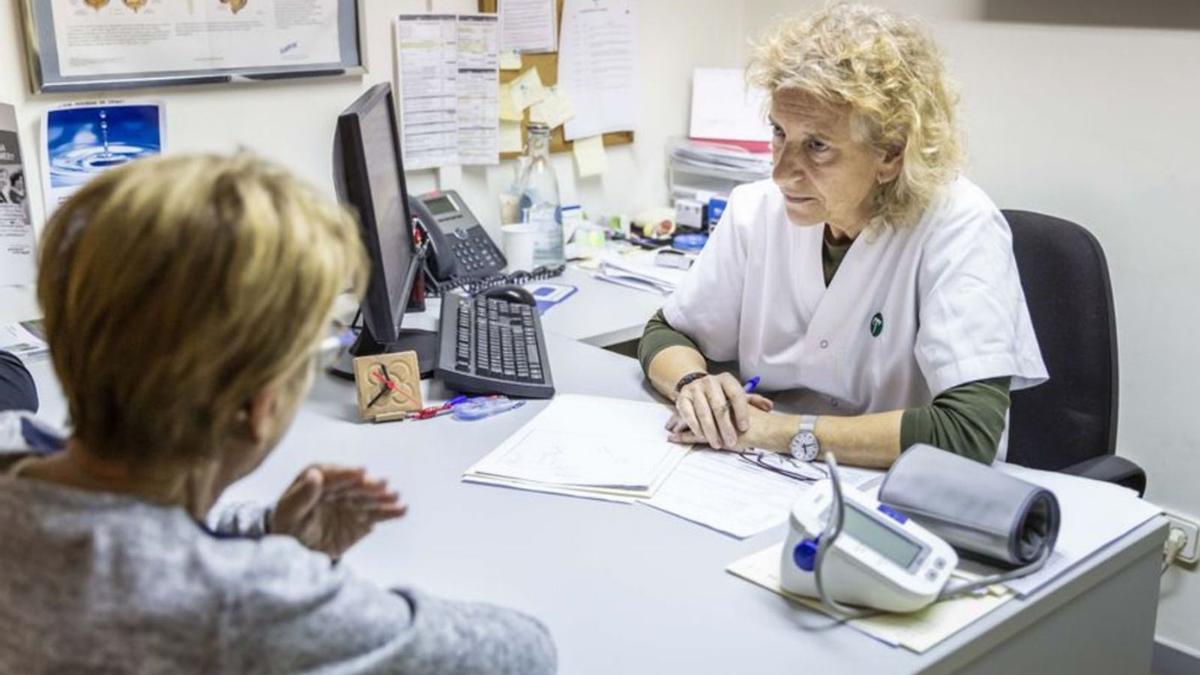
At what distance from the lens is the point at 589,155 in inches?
112

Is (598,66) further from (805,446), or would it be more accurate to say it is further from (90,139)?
(805,446)

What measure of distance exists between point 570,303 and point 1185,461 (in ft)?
4.20

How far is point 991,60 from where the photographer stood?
2572 millimetres

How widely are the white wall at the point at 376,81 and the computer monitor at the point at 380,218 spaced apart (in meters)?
0.11

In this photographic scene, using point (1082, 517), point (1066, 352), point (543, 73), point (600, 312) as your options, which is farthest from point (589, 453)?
point (543, 73)

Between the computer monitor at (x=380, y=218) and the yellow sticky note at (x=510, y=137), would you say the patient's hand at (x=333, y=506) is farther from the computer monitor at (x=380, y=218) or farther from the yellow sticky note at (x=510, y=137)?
the yellow sticky note at (x=510, y=137)

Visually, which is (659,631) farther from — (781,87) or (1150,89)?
(1150,89)

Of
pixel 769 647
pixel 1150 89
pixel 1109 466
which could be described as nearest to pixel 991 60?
pixel 1150 89

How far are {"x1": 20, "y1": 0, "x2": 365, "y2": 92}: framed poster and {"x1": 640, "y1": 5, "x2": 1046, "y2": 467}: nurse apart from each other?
3.05 ft

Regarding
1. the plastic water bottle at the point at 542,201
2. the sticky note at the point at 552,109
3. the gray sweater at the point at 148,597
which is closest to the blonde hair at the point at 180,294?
the gray sweater at the point at 148,597

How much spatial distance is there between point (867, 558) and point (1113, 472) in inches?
29.7

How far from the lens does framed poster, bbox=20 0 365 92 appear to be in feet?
6.62

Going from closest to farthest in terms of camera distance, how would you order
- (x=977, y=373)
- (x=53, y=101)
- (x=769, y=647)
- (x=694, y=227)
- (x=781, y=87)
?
(x=769, y=647)
(x=977, y=373)
(x=781, y=87)
(x=53, y=101)
(x=694, y=227)

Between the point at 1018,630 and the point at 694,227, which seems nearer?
the point at 1018,630
